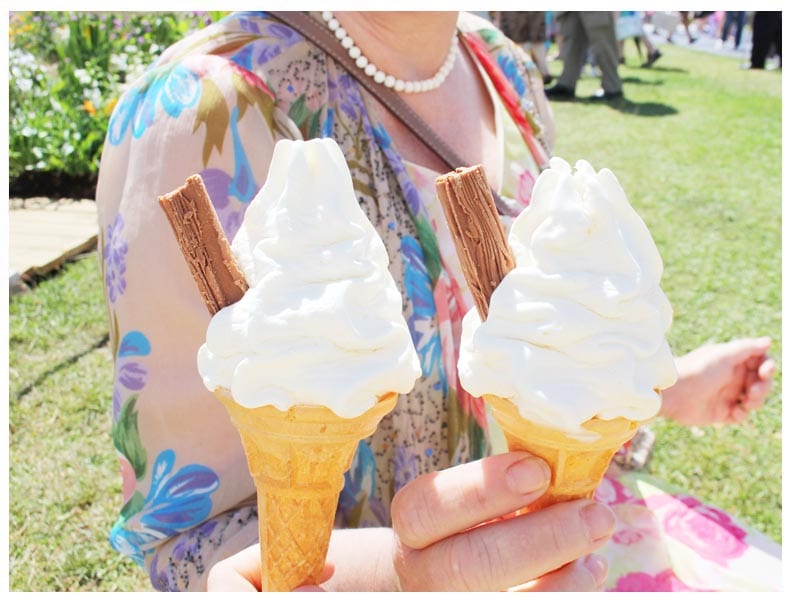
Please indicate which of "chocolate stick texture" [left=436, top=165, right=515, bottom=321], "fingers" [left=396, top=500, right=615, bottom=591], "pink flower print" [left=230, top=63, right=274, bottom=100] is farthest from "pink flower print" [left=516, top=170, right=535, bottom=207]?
"fingers" [left=396, top=500, right=615, bottom=591]

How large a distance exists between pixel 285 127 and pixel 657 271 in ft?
2.43

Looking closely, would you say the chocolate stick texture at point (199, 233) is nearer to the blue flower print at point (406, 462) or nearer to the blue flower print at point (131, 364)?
the blue flower print at point (131, 364)

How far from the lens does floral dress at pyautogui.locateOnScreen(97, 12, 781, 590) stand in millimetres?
1258

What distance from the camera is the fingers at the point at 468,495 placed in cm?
91

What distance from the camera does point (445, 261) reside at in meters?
1.42

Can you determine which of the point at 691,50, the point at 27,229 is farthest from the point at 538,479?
the point at 691,50

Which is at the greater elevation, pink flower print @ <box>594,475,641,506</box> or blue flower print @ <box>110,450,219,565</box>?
blue flower print @ <box>110,450,219,565</box>

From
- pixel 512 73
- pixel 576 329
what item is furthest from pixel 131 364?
pixel 512 73

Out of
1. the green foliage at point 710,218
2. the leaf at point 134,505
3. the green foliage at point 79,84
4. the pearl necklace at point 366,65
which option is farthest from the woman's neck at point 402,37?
the green foliage at point 79,84

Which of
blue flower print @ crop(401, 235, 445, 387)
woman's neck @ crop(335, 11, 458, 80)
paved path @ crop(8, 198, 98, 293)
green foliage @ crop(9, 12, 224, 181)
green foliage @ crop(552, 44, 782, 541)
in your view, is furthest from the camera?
green foliage @ crop(9, 12, 224, 181)

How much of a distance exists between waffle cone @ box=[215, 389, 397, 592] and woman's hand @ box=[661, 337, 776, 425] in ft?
3.84

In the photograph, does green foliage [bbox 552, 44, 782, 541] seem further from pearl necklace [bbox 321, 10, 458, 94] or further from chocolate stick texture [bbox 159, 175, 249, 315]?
chocolate stick texture [bbox 159, 175, 249, 315]

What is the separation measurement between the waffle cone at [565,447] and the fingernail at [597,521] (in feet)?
0.18

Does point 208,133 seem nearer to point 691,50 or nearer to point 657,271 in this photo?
point 657,271
